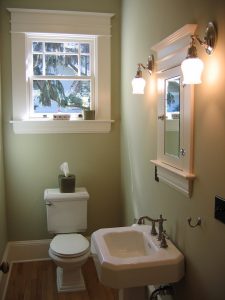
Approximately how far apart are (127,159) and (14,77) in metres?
1.33

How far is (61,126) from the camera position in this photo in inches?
125

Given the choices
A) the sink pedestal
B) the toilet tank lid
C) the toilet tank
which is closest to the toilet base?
the toilet tank

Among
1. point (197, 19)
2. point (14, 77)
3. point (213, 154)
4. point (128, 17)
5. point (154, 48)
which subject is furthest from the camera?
point (14, 77)

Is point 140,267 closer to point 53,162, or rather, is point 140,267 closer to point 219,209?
point 219,209

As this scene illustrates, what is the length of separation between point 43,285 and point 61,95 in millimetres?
1802

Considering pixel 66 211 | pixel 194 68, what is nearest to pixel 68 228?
pixel 66 211

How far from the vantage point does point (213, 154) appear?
140 centimetres

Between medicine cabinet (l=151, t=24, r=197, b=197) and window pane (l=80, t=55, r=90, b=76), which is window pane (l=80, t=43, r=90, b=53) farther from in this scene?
medicine cabinet (l=151, t=24, r=197, b=197)

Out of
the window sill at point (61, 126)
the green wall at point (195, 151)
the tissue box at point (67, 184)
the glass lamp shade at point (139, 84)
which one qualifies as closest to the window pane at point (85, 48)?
the green wall at point (195, 151)

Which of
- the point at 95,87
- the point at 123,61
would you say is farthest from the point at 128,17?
the point at 95,87

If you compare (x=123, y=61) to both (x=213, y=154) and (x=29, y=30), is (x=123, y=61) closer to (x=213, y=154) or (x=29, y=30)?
(x=29, y=30)

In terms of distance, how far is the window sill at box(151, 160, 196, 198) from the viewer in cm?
163

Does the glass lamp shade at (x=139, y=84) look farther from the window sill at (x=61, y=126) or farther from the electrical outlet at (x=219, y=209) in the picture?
the electrical outlet at (x=219, y=209)

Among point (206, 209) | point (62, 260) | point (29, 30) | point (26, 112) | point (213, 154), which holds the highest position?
point (29, 30)
